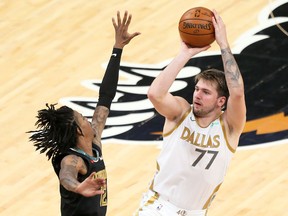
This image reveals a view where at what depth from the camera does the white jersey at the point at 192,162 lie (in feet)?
29.3

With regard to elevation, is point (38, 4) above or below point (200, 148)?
above

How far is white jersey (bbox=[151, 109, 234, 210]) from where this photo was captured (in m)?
8.95

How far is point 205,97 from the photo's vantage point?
8.90m

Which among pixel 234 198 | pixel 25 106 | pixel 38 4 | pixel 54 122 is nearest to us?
pixel 54 122

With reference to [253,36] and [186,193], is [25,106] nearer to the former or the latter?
[253,36]

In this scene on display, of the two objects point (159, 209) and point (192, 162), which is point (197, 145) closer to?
point (192, 162)

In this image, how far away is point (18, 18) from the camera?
16734mm

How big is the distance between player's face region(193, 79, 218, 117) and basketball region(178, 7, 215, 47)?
35cm

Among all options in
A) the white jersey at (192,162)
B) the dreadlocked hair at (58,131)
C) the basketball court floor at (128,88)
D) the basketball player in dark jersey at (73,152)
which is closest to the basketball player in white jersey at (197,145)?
the white jersey at (192,162)

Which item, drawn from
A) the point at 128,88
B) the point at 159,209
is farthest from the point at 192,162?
the point at 128,88

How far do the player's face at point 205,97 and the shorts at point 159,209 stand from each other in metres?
0.85

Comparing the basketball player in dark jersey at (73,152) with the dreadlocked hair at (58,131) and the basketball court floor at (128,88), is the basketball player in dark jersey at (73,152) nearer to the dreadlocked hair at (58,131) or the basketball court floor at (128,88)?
the dreadlocked hair at (58,131)

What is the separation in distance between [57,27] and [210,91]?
7758 millimetres

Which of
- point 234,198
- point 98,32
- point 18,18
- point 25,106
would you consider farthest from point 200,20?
point 18,18
